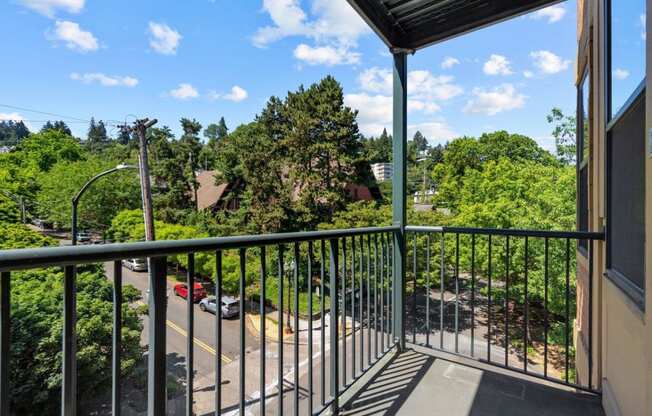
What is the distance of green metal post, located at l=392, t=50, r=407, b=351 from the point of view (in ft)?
7.77

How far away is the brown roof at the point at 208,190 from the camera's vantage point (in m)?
20.1

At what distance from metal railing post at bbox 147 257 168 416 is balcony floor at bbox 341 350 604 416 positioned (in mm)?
1161

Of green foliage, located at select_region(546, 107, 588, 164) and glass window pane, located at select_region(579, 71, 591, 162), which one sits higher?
green foliage, located at select_region(546, 107, 588, 164)

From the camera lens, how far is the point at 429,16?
7.48ft

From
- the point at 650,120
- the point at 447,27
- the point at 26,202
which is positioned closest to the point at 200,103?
the point at 26,202

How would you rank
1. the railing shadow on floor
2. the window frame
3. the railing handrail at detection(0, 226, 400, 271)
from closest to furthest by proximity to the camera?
1. the railing handrail at detection(0, 226, 400, 271)
2. the window frame
3. the railing shadow on floor

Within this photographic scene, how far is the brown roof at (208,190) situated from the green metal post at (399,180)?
1850 centimetres

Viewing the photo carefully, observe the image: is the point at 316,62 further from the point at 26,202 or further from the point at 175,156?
the point at 26,202

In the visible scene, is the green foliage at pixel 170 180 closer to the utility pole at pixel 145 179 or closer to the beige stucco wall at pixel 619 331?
the utility pole at pixel 145 179

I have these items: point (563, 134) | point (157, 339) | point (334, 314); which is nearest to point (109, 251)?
point (157, 339)

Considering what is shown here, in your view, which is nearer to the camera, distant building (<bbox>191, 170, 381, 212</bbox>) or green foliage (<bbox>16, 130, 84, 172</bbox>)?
distant building (<bbox>191, 170, 381, 212</bbox>)

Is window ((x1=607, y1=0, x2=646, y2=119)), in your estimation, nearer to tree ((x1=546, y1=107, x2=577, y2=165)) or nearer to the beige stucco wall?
the beige stucco wall

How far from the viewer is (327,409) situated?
66.2 inches

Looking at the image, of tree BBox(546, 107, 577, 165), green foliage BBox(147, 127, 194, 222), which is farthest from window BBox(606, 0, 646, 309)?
green foliage BBox(147, 127, 194, 222)
